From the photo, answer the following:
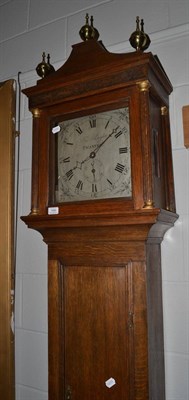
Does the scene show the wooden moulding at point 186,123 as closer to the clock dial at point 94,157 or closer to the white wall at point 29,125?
the white wall at point 29,125

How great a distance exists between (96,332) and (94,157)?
0.47m

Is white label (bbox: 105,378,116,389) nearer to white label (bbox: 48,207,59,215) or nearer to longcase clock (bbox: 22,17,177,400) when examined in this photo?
longcase clock (bbox: 22,17,177,400)

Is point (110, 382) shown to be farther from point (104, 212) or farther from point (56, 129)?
point (56, 129)

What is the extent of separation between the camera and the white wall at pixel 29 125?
3.28 ft

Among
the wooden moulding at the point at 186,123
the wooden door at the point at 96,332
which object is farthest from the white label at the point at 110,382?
→ the wooden moulding at the point at 186,123

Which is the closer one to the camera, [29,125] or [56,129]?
[56,129]

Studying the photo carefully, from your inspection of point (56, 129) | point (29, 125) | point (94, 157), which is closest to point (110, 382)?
point (94, 157)

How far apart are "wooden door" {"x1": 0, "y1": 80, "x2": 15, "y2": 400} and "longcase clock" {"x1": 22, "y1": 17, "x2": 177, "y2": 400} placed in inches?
11.9

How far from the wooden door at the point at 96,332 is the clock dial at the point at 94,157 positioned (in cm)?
21

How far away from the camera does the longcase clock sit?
84 centimetres

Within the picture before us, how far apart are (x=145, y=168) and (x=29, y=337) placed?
84 cm

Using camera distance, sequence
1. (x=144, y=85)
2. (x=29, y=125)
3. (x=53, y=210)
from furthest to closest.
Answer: (x=29, y=125), (x=53, y=210), (x=144, y=85)

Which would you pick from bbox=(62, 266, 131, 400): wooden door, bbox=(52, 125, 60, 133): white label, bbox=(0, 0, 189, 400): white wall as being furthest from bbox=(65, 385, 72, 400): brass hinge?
bbox=(52, 125, 60, 133): white label

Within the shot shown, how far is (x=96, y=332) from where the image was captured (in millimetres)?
891
